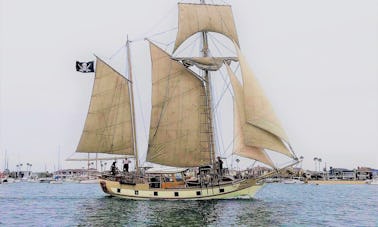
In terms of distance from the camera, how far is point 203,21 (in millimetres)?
57469

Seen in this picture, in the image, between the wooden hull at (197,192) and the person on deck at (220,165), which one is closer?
the wooden hull at (197,192)

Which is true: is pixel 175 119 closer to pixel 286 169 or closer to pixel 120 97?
pixel 120 97

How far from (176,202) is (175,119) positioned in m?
9.71

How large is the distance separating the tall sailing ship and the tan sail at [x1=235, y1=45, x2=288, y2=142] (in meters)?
0.09

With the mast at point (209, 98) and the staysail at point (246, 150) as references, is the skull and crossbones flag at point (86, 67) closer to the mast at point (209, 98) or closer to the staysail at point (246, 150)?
the mast at point (209, 98)

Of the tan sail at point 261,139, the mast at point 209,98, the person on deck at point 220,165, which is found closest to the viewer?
the tan sail at point 261,139

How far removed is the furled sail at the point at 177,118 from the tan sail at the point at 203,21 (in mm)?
3726

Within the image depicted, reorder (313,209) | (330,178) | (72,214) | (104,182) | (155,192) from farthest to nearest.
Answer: (330,178) → (104,182) → (155,192) → (313,209) → (72,214)

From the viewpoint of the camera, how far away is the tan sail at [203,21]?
187 ft

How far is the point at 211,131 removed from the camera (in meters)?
54.1

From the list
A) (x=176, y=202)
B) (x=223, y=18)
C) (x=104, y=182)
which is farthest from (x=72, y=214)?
(x=223, y=18)

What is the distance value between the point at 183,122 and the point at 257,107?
1050cm

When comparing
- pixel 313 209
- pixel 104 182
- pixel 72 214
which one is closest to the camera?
pixel 72 214

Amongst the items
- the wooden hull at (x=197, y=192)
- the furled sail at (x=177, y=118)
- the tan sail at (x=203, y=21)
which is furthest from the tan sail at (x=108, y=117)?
the tan sail at (x=203, y=21)
